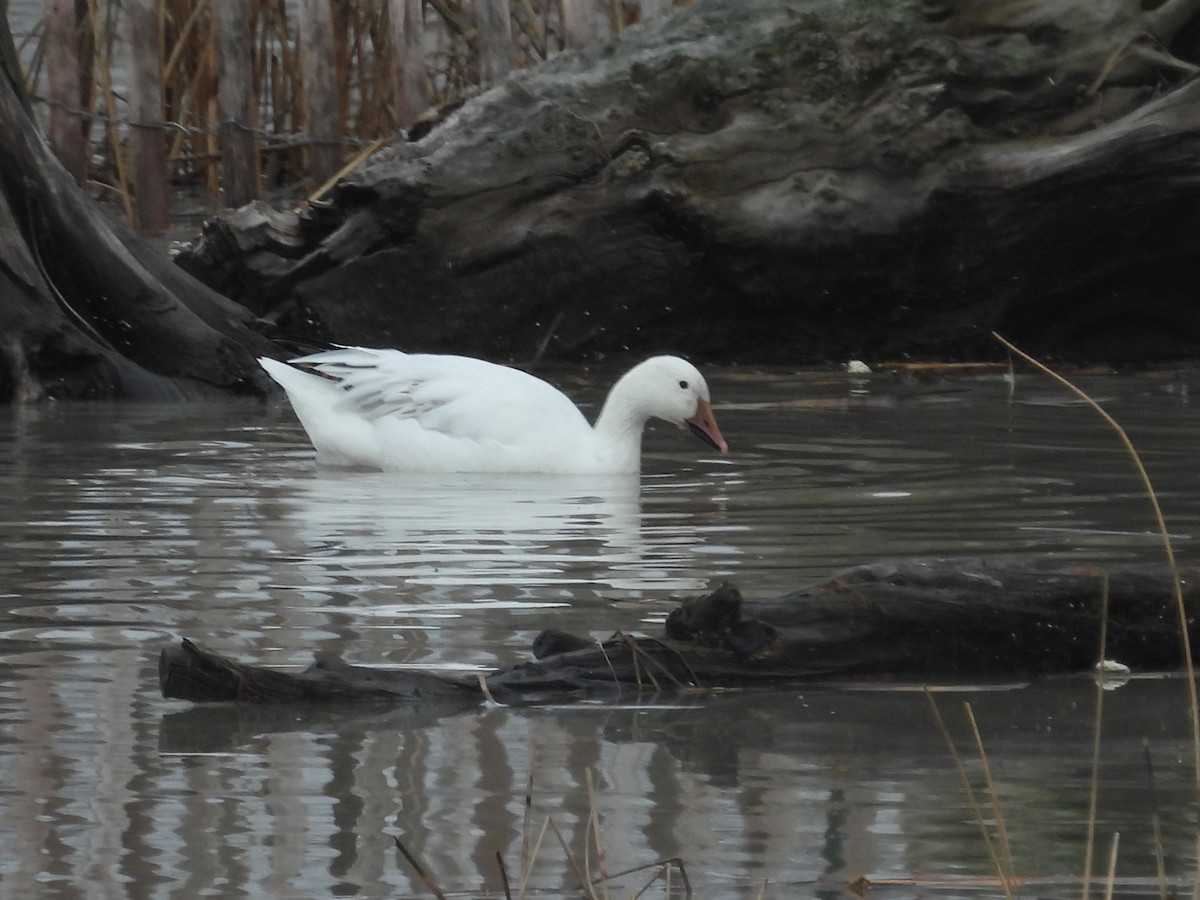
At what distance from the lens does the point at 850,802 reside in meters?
3.77

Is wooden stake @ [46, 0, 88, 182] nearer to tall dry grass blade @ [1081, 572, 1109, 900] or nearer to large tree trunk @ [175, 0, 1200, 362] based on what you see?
large tree trunk @ [175, 0, 1200, 362]

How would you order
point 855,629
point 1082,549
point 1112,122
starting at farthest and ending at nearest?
1. point 1112,122
2. point 1082,549
3. point 855,629

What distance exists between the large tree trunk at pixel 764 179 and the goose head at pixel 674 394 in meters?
2.33

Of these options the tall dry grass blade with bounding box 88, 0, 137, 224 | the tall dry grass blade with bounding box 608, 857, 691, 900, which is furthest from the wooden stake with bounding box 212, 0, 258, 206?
the tall dry grass blade with bounding box 608, 857, 691, 900

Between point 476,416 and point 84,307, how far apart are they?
2.66m

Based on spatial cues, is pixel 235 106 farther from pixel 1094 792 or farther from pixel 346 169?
pixel 1094 792

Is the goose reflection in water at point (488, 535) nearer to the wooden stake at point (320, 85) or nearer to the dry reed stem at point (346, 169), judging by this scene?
the dry reed stem at point (346, 169)

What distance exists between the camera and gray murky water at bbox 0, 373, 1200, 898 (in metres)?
3.48

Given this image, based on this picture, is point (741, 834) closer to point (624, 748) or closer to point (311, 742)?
point (624, 748)

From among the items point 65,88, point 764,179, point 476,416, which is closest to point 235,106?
point 65,88

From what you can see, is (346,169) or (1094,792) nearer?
(1094,792)

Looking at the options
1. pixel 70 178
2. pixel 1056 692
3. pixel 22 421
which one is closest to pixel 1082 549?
pixel 1056 692

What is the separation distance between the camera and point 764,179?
10.6 metres

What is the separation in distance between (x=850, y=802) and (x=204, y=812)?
1.05 m
